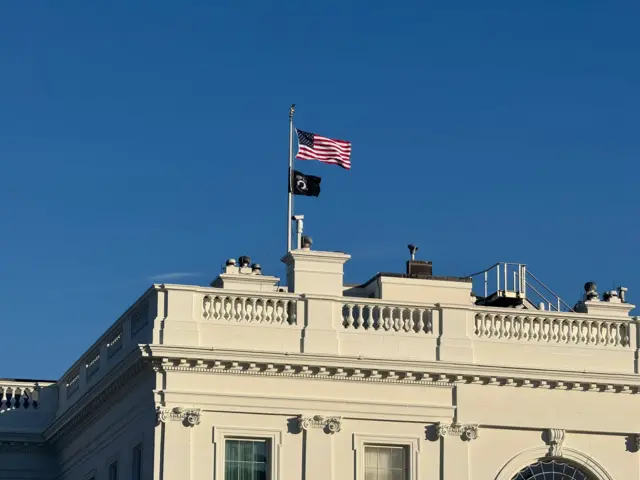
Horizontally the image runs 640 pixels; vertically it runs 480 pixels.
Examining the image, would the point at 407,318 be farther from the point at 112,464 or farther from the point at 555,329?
the point at 112,464

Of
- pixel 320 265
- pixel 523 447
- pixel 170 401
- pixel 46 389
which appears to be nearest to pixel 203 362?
pixel 170 401

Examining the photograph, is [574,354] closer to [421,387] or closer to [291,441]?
[421,387]

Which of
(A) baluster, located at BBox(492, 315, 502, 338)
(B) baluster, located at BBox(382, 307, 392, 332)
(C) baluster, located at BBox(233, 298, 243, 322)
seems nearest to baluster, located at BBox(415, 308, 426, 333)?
(B) baluster, located at BBox(382, 307, 392, 332)

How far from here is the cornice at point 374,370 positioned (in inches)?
1960

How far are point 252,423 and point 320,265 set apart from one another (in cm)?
483

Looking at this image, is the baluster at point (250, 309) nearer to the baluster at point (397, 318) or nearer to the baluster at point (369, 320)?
the baluster at point (369, 320)

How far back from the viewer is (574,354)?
5319 cm

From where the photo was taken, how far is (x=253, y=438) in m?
50.3

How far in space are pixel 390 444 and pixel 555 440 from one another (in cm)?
440

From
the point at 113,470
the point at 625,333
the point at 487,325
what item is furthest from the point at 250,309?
the point at 625,333

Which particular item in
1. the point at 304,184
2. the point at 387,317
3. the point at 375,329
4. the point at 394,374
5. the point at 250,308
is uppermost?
the point at 304,184

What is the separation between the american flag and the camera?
55562mm

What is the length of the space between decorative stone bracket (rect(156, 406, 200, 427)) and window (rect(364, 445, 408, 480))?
464 cm

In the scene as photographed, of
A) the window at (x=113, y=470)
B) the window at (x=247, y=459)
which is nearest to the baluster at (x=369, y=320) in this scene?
the window at (x=247, y=459)
